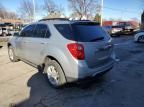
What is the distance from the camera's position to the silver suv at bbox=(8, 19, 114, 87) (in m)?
4.10

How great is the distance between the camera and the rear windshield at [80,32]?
13.8 feet

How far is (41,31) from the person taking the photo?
5.20 metres

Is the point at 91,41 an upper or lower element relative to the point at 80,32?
lower

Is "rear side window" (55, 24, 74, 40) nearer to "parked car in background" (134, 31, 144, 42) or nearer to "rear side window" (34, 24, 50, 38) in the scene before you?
"rear side window" (34, 24, 50, 38)

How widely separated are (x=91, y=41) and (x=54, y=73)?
1.31 meters

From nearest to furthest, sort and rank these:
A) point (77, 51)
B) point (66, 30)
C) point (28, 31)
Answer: point (77, 51)
point (66, 30)
point (28, 31)

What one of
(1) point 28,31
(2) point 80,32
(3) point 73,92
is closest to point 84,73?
(3) point 73,92

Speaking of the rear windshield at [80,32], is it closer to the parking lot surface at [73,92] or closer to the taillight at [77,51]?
the taillight at [77,51]

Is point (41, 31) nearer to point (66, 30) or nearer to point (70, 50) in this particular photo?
point (66, 30)

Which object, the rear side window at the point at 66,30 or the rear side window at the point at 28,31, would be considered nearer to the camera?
the rear side window at the point at 66,30

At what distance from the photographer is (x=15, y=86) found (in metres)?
4.94

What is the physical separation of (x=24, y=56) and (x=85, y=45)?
2.90 meters

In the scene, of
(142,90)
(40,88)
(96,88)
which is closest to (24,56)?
(40,88)

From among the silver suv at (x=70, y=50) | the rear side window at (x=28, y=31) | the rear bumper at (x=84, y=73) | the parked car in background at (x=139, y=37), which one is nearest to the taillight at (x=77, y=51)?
the silver suv at (x=70, y=50)
